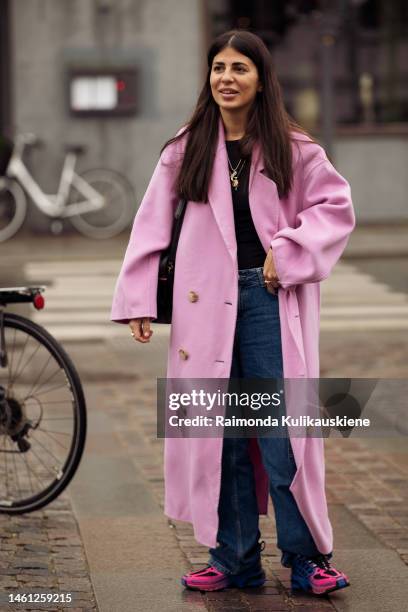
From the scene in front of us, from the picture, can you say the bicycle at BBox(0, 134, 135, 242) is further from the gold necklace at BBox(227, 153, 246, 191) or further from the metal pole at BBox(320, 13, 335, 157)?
the gold necklace at BBox(227, 153, 246, 191)

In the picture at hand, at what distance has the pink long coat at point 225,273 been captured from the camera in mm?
4559

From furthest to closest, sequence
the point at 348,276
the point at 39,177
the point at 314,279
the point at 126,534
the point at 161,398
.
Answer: the point at 39,177, the point at 348,276, the point at 126,534, the point at 161,398, the point at 314,279

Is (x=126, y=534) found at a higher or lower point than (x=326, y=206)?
lower

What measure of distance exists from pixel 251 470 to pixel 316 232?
2.60 feet

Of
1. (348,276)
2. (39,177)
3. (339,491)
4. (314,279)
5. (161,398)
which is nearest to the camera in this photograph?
(314,279)

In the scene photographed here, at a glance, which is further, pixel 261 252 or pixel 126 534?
pixel 126 534

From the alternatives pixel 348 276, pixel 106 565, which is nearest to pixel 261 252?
pixel 106 565

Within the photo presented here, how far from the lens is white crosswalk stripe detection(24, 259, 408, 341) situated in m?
11.2

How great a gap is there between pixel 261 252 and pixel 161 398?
66cm

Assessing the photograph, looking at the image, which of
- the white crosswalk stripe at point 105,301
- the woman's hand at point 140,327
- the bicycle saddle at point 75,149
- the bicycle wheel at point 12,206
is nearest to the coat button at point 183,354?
the woman's hand at point 140,327

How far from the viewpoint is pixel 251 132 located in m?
4.68

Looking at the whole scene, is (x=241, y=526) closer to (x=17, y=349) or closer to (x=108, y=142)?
(x=17, y=349)

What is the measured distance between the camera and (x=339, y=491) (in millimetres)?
6121

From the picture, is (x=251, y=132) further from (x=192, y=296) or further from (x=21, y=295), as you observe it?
(x=21, y=295)
